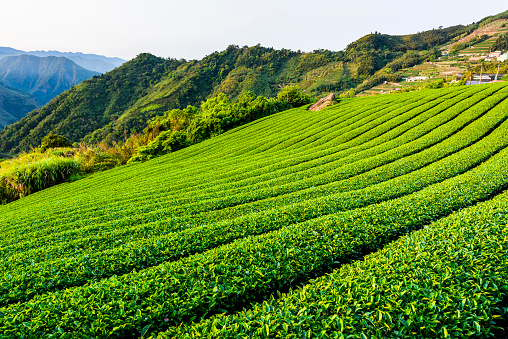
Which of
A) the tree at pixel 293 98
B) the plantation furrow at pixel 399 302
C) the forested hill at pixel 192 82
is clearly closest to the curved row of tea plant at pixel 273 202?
the plantation furrow at pixel 399 302

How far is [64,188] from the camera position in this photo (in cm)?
2423

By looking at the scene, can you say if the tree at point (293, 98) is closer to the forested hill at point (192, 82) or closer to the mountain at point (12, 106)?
the forested hill at point (192, 82)

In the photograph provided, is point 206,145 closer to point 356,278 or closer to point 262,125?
point 262,125

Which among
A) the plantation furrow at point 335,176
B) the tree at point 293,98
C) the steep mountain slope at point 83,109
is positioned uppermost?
the steep mountain slope at point 83,109

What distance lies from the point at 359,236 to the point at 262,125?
39.7 m

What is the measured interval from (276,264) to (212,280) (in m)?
1.53

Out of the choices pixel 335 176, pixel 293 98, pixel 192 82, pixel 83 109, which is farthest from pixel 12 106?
pixel 335 176

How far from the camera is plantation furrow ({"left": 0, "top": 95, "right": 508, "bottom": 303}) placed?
5979mm

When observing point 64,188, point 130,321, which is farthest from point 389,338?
point 64,188

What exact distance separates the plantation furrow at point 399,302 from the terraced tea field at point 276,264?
26mm

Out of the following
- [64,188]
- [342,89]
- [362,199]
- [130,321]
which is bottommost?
[362,199]

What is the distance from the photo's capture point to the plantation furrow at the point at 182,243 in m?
5.98

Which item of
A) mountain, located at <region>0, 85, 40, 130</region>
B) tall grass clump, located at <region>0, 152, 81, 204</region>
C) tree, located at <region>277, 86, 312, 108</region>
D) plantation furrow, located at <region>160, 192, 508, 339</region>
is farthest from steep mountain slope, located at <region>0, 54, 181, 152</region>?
plantation furrow, located at <region>160, 192, 508, 339</region>

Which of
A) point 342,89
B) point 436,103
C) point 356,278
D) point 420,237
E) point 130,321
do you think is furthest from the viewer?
point 342,89
